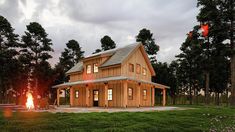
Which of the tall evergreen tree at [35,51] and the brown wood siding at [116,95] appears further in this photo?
the tall evergreen tree at [35,51]

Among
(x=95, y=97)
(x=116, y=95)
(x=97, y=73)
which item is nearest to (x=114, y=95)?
(x=116, y=95)

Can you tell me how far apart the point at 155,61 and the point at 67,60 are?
2227 cm

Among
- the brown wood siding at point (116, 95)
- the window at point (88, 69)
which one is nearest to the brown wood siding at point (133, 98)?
the brown wood siding at point (116, 95)

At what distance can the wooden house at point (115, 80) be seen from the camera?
27.3 metres

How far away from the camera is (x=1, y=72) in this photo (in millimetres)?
45094

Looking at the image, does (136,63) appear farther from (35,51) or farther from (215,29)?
(35,51)

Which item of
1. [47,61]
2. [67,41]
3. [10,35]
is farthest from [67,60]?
[10,35]

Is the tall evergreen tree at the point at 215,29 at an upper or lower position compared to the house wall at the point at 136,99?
upper

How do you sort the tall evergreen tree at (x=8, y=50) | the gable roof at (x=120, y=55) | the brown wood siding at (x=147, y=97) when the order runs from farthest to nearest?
the tall evergreen tree at (x=8, y=50) → the brown wood siding at (x=147, y=97) → the gable roof at (x=120, y=55)

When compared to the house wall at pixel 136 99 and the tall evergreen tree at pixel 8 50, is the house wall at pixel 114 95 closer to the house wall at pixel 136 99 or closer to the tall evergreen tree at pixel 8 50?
the house wall at pixel 136 99

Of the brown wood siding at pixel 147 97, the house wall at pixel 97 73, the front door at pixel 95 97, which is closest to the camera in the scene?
the house wall at pixel 97 73

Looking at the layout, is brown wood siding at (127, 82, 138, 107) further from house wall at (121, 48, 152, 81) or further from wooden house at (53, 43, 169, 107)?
house wall at (121, 48, 152, 81)

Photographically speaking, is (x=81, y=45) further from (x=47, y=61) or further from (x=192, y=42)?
(x=192, y=42)

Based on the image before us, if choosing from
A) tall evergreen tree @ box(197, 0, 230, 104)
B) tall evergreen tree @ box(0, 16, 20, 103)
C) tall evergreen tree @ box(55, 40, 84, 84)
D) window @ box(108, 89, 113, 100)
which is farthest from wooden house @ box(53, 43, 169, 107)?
tall evergreen tree @ box(55, 40, 84, 84)
